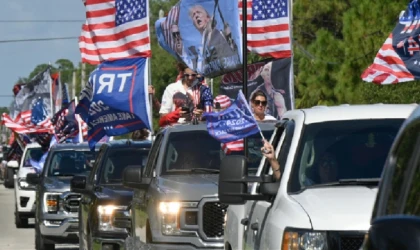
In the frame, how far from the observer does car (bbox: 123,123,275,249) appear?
1247cm

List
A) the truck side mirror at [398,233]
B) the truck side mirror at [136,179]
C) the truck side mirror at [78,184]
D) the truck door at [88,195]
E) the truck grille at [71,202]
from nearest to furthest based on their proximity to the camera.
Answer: the truck side mirror at [398,233] < the truck side mirror at [136,179] < the truck door at [88,195] < the truck side mirror at [78,184] < the truck grille at [71,202]

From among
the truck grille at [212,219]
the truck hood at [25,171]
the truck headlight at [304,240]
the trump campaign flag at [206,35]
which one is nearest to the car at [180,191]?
the truck grille at [212,219]

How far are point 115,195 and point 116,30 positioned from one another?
522cm

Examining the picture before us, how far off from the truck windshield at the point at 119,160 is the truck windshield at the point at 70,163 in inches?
203

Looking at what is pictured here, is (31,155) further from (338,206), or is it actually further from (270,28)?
(338,206)

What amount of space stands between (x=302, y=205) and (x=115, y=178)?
1012 cm

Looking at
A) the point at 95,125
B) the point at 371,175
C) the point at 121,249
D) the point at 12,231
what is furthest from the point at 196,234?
the point at 12,231

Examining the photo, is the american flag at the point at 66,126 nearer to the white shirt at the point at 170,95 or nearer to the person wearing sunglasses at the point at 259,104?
the white shirt at the point at 170,95

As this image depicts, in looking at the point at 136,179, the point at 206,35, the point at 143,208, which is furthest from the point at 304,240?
the point at 206,35

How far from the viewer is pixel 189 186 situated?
12.6 m

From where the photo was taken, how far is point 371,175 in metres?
8.20

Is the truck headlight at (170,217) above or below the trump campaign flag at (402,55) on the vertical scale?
below

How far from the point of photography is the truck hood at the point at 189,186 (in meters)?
12.5

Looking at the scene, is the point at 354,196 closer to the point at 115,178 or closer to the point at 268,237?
the point at 268,237
